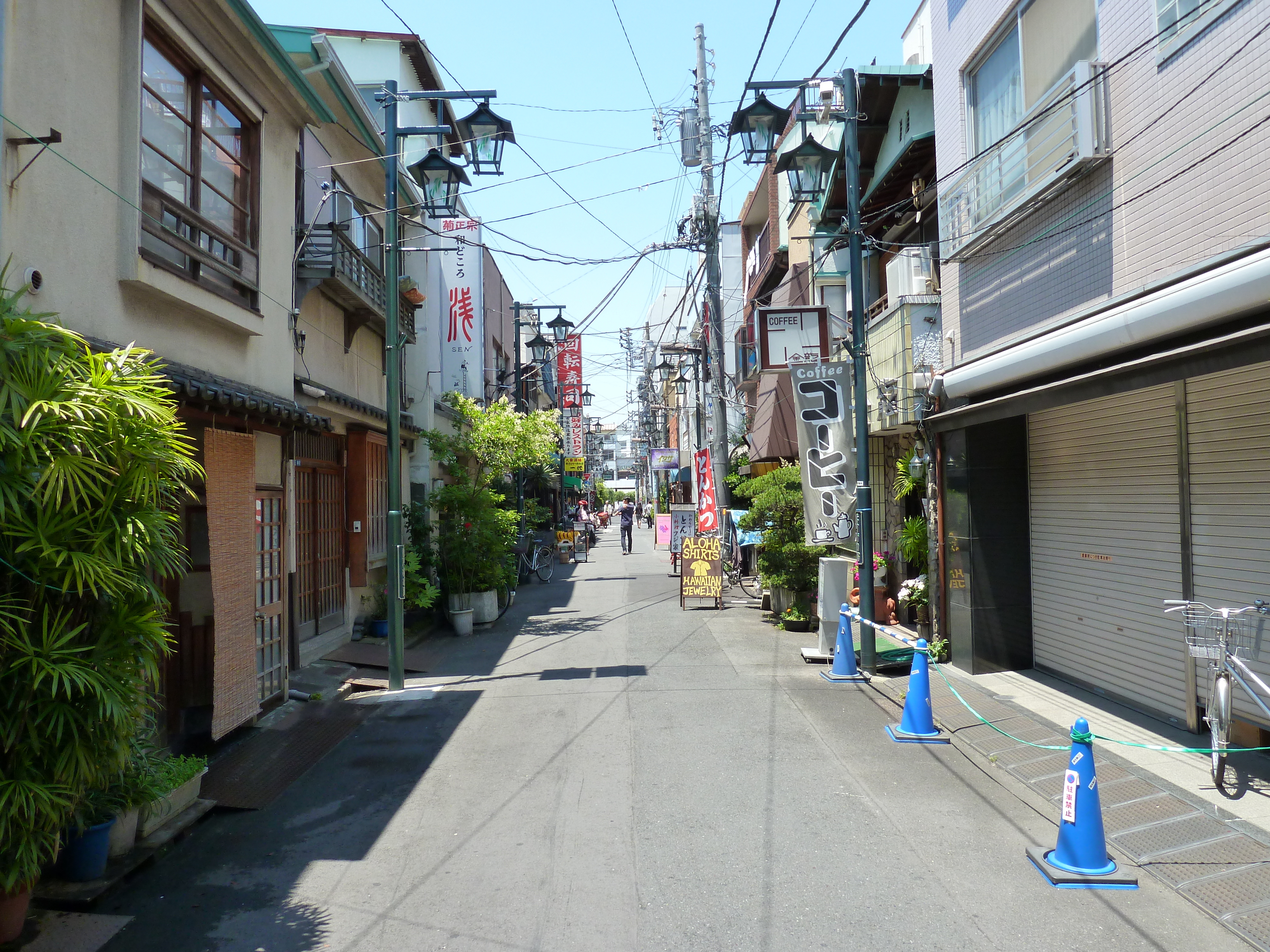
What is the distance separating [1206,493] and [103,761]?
28.3 ft

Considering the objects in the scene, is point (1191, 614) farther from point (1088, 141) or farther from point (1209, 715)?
point (1088, 141)

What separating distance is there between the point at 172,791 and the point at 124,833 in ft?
2.07

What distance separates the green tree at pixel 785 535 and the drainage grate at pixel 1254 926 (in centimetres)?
980

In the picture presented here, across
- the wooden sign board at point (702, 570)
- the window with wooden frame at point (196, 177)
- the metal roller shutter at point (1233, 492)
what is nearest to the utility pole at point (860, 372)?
the metal roller shutter at point (1233, 492)

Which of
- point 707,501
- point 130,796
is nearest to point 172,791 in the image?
point 130,796

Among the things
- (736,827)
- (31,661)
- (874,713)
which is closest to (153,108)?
(31,661)

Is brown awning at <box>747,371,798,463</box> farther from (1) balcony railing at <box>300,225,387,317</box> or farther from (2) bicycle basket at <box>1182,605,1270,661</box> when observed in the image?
(2) bicycle basket at <box>1182,605,1270,661</box>

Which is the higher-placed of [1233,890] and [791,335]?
[791,335]

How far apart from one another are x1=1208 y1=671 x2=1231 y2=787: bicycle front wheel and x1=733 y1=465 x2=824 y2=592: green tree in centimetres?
808

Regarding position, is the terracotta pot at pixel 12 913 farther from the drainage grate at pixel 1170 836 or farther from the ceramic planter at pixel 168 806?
the drainage grate at pixel 1170 836

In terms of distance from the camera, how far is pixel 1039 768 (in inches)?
277

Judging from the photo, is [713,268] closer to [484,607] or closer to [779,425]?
[779,425]

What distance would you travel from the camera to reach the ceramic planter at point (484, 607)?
15.7 m

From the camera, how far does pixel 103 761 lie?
15.1 ft
